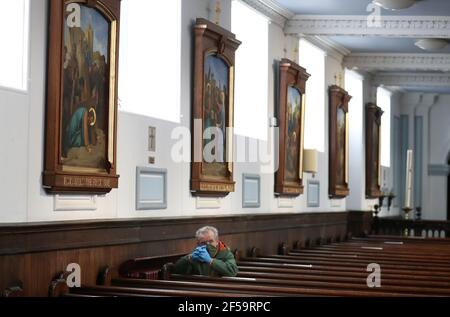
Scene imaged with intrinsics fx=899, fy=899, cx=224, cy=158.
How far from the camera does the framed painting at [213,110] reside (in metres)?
11.7

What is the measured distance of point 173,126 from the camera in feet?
36.6

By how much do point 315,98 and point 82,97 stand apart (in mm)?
9259

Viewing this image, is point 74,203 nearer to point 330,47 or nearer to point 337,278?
point 337,278

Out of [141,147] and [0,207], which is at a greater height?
[141,147]

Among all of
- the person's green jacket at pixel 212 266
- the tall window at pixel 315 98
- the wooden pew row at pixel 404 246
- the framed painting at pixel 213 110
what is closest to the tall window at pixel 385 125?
the tall window at pixel 315 98

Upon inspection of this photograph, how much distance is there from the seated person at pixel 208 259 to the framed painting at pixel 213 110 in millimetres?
1917

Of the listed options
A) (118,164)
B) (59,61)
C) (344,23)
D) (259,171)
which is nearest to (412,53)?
(344,23)

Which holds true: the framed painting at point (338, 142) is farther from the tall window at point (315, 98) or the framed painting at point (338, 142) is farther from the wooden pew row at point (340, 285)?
the wooden pew row at point (340, 285)

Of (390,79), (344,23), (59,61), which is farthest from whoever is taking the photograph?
(390,79)

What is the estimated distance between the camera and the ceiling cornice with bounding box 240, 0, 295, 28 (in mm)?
13973

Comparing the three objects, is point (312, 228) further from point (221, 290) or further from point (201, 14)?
point (221, 290)

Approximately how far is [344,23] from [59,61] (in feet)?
25.6

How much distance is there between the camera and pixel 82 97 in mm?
9039

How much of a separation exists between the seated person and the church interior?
0.08 ft
